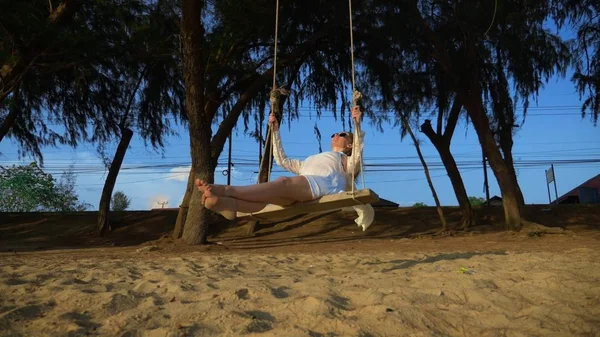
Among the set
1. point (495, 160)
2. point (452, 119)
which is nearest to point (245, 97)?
point (452, 119)

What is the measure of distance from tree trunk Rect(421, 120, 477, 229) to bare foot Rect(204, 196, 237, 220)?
32.2ft

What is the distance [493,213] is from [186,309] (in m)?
12.5

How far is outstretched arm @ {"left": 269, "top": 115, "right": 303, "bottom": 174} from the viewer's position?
14.3 ft

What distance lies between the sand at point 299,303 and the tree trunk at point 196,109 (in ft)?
16.1

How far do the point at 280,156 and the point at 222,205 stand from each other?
1064 mm

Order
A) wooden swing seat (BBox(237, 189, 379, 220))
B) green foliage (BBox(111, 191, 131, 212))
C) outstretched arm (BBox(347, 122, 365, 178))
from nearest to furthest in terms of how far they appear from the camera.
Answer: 1. wooden swing seat (BBox(237, 189, 379, 220))
2. outstretched arm (BBox(347, 122, 365, 178))
3. green foliage (BBox(111, 191, 131, 212))

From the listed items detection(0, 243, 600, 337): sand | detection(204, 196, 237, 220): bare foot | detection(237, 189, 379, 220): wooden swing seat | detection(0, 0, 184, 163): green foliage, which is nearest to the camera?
detection(0, 243, 600, 337): sand

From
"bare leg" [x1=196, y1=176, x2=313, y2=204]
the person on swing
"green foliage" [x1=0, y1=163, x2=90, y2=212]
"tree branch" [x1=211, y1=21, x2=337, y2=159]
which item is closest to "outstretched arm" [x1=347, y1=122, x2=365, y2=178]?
the person on swing

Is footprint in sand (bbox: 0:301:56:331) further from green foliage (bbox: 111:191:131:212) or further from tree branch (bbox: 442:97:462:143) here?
green foliage (bbox: 111:191:131:212)

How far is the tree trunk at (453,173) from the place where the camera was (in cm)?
1241

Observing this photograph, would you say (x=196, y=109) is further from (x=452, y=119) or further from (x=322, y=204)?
(x=452, y=119)

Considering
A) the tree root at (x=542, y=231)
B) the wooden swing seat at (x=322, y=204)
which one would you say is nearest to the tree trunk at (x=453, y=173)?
the tree root at (x=542, y=231)

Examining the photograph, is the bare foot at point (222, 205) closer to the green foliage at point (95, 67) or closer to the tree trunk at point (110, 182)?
the green foliage at point (95, 67)

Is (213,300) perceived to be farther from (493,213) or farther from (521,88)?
(493,213)
